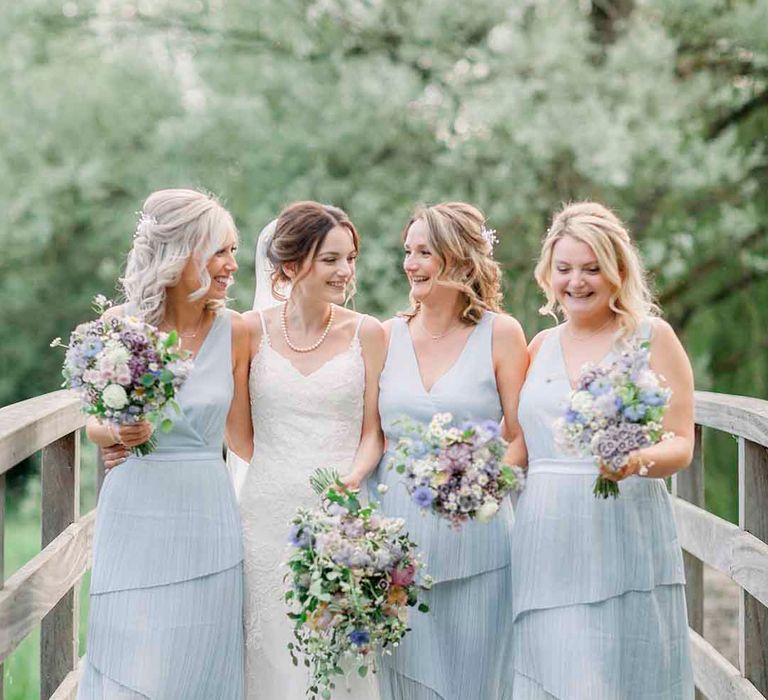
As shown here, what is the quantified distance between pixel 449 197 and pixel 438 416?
24.9ft

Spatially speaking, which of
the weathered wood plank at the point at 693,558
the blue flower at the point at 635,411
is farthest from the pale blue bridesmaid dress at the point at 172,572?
the weathered wood plank at the point at 693,558

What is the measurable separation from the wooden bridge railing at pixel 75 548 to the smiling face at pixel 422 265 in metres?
1.12

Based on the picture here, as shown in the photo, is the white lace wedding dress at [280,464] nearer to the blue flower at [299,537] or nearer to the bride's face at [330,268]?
the bride's face at [330,268]

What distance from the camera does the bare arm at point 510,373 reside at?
4598mm

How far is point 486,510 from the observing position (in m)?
3.91

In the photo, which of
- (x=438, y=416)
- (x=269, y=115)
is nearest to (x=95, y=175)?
(x=269, y=115)

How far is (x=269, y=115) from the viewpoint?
11.9 metres

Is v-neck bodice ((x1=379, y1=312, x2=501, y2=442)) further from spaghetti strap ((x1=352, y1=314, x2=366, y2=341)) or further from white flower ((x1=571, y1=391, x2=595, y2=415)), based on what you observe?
white flower ((x1=571, y1=391, x2=595, y2=415))

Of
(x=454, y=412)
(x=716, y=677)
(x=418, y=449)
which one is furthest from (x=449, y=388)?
(x=716, y=677)

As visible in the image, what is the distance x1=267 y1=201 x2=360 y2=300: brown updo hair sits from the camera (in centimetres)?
476

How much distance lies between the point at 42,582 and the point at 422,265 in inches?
68.3

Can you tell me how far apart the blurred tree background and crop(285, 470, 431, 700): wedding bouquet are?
6946 mm

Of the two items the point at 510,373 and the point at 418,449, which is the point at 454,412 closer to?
the point at 510,373

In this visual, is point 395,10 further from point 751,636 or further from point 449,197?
point 751,636
